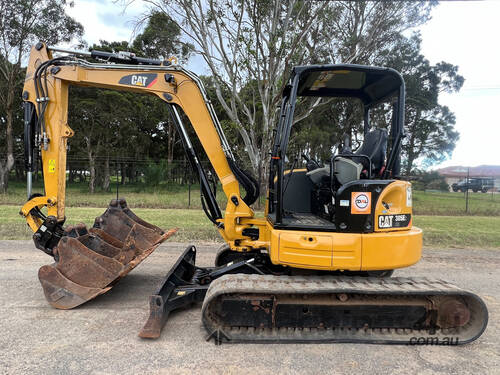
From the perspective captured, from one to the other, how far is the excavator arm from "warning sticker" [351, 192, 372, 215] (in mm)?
1288

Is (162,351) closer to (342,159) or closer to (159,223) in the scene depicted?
(342,159)

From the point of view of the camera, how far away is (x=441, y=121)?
29266 mm

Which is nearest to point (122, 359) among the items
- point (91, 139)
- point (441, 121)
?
point (91, 139)

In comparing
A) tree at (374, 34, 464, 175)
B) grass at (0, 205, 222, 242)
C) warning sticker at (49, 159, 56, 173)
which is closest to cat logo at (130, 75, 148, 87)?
warning sticker at (49, 159, 56, 173)

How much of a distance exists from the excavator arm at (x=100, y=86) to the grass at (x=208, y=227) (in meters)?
3.85

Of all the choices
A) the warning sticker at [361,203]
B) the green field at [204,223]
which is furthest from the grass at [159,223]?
the warning sticker at [361,203]

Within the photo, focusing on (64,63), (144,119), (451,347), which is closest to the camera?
(451,347)

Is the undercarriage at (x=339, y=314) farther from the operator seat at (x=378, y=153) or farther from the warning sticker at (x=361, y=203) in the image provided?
the operator seat at (x=378, y=153)

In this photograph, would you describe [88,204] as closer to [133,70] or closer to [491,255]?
[133,70]

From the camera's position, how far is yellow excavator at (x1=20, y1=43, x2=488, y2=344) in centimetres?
330

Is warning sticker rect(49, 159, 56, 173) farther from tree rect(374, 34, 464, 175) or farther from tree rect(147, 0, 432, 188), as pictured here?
tree rect(374, 34, 464, 175)

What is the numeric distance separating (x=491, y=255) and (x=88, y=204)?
14177 millimetres

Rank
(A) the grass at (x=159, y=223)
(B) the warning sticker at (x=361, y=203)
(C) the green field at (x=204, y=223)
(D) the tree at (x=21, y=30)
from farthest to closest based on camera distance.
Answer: (D) the tree at (x=21, y=30)
(C) the green field at (x=204, y=223)
(A) the grass at (x=159, y=223)
(B) the warning sticker at (x=361, y=203)

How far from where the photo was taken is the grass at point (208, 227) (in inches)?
320
